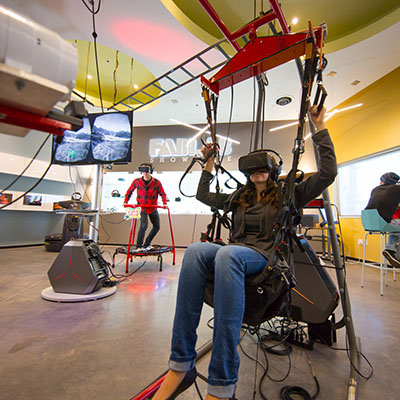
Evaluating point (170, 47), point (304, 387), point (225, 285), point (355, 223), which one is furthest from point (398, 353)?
point (170, 47)

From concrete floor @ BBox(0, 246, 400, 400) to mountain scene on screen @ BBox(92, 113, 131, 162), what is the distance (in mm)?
1805

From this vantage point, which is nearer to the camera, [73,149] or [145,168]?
[73,149]

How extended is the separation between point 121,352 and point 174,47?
4.32 meters

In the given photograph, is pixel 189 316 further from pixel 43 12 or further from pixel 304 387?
pixel 43 12

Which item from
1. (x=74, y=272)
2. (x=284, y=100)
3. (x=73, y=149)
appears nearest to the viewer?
(x=74, y=272)

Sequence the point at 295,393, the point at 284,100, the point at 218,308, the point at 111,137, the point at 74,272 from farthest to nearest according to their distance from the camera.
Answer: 1. the point at 284,100
2. the point at 111,137
3. the point at 74,272
4. the point at 295,393
5. the point at 218,308

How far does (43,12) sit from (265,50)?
3.87 metres

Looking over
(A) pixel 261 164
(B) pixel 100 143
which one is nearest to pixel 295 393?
(A) pixel 261 164

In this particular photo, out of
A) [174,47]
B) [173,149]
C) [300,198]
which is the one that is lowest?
[300,198]

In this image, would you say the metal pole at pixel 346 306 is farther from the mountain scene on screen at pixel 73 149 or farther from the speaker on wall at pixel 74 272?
the mountain scene on screen at pixel 73 149

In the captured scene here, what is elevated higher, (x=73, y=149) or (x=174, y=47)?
(x=174, y=47)

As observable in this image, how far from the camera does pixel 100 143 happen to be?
3025mm

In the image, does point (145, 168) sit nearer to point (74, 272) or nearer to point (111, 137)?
point (111, 137)

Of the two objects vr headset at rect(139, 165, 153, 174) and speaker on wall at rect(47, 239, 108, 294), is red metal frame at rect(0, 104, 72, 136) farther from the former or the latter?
vr headset at rect(139, 165, 153, 174)
